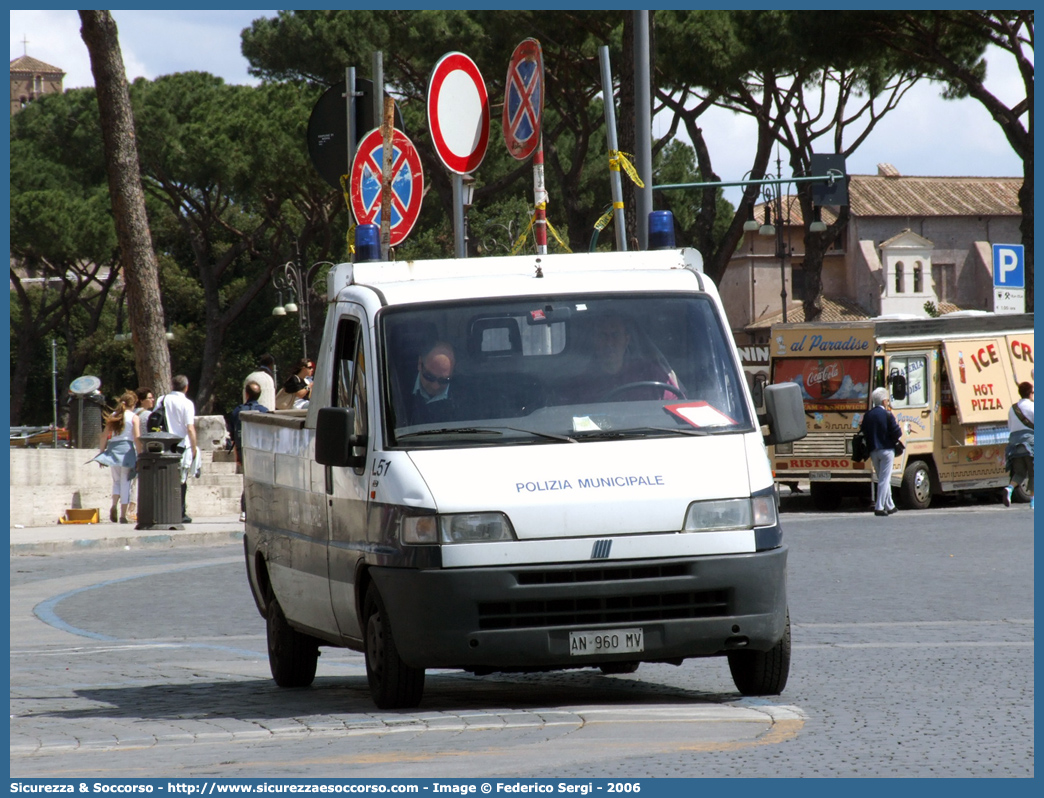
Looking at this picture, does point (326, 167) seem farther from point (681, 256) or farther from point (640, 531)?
point (640, 531)

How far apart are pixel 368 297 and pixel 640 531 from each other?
176 centimetres

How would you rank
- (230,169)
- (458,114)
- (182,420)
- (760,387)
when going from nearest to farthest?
1. (458,114)
2. (760,387)
3. (182,420)
4. (230,169)

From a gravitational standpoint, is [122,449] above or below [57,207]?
below

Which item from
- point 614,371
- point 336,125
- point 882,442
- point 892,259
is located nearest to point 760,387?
point 882,442

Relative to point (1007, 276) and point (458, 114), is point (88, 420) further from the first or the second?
point (458, 114)

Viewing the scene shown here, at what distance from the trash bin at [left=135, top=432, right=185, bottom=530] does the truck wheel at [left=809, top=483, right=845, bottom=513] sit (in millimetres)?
9954

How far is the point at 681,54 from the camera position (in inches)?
1462

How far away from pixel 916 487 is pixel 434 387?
1869cm

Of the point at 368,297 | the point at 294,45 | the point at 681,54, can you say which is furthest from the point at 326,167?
the point at 294,45

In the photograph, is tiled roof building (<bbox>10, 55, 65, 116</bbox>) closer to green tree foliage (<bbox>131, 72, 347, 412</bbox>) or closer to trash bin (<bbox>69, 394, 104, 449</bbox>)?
green tree foliage (<bbox>131, 72, 347, 412</bbox>)

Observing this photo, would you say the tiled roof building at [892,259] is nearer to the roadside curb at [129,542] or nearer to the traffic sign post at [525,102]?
the roadside curb at [129,542]

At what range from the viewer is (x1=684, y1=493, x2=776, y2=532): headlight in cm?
700

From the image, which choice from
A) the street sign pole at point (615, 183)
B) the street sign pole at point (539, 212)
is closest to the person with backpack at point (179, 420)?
the street sign pole at point (615, 183)

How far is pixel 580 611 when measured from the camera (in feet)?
22.8
